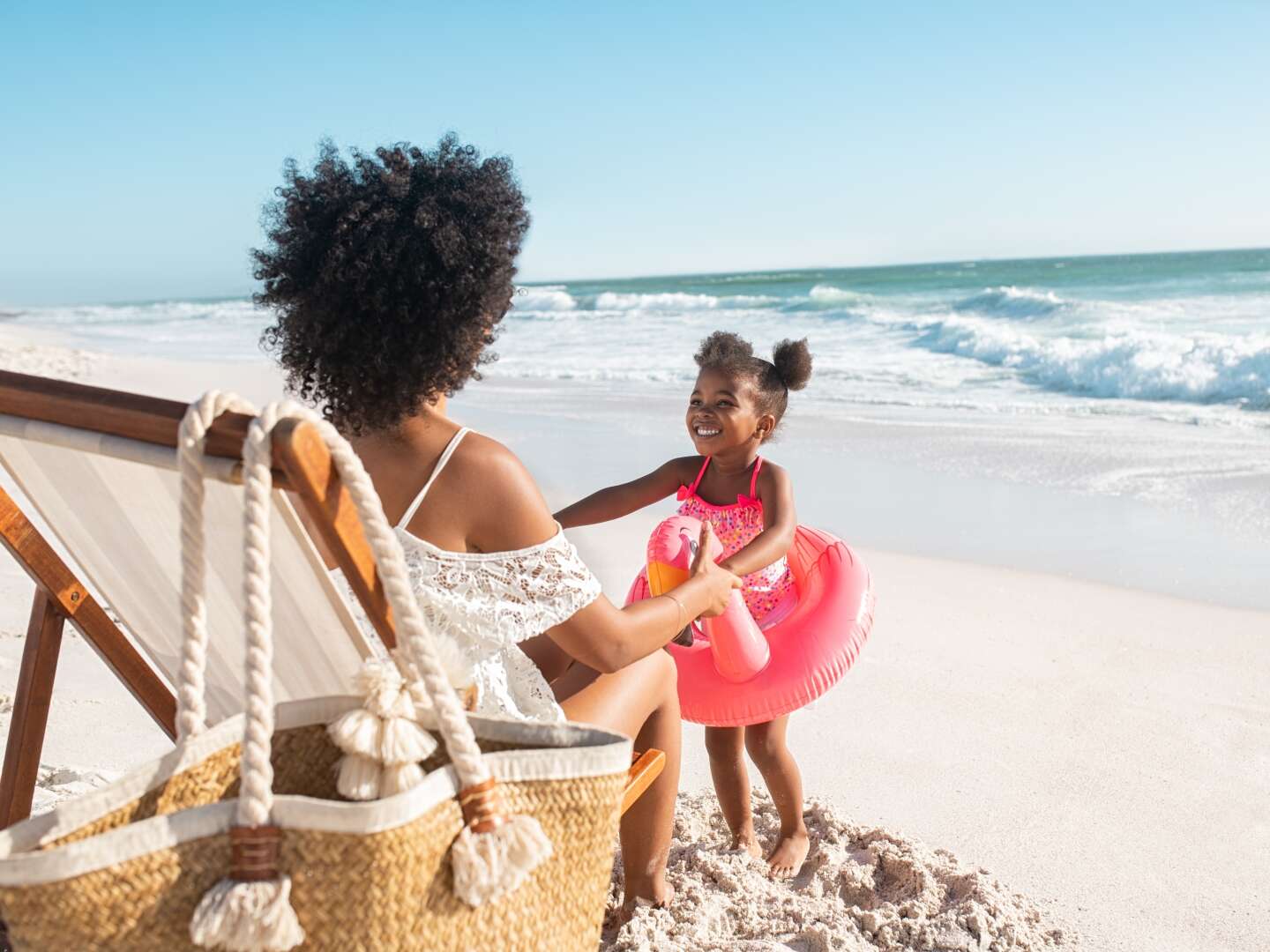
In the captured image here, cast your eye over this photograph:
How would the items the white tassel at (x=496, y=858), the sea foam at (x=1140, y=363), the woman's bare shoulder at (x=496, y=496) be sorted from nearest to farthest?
1. the white tassel at (x=496, y=858)
2. the woman's bare shoulder at (x=496, y=496)
3. the sea foam at (x=1140, y=363)

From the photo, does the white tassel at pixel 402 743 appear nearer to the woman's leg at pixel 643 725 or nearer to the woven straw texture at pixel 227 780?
the woven straw texture at pixel 227 780

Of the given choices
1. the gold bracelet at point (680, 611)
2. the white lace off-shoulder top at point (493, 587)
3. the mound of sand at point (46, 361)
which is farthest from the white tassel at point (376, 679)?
the mound of sand at point (46, 361)

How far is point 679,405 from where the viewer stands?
10555 mm

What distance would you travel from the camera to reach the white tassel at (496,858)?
1.20 meters

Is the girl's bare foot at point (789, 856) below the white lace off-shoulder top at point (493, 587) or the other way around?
below

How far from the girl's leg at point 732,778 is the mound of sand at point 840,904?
0.06 meters

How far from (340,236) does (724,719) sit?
1.42m

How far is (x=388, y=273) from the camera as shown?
179 centimetres

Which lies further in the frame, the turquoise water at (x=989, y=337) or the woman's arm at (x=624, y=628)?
the turquoise water at (x=989, y=337)

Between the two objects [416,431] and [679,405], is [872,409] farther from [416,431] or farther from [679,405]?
[416,431]

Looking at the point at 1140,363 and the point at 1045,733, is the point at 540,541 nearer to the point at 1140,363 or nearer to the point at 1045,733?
the point at 1045,733

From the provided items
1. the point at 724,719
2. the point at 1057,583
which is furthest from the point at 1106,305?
the point at 724,719

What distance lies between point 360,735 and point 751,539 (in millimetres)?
1844

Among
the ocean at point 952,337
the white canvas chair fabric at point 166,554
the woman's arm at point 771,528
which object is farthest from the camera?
the ocean at point 952,337
